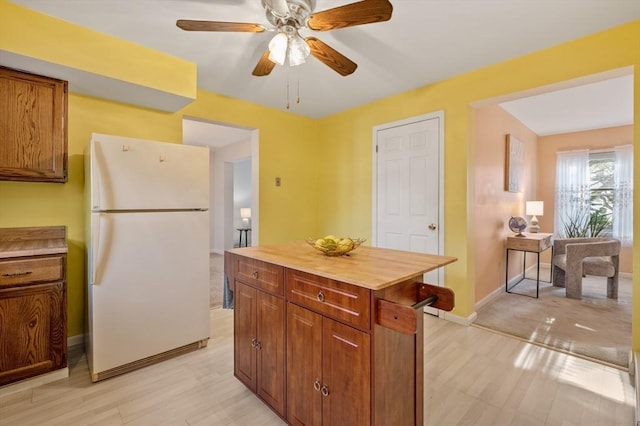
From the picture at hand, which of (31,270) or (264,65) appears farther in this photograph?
(264,65)

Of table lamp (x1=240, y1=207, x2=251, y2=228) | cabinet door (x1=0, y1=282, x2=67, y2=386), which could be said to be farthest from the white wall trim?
table lamp (x1=240, y1=207, x2=251, y2=228)

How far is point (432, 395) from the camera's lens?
1.87 metres

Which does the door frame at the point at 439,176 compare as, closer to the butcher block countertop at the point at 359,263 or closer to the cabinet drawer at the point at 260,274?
the butcher block countertop at the point at 359,263

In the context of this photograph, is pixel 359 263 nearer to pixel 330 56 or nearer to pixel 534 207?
pixel 330 56

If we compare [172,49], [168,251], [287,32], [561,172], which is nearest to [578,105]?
[561,172]

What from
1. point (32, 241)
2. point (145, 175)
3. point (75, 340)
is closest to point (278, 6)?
point (145, 175)

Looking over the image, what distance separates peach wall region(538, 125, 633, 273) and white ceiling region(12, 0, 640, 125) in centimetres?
397

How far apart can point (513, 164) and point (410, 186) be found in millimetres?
1969

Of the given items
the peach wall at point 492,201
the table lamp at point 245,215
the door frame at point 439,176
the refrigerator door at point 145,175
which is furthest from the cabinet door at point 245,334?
the table lamp at point 245,215

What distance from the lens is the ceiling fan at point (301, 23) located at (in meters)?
1.46

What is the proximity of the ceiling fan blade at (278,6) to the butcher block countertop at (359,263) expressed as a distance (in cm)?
137

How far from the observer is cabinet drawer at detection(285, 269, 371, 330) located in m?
1.20

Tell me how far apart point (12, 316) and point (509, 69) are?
416cm

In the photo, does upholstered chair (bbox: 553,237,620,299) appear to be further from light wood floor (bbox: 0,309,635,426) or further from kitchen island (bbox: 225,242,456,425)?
kitchen island (bbox: 225,242,456,425)
